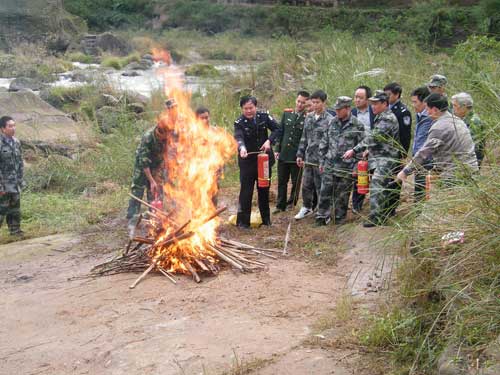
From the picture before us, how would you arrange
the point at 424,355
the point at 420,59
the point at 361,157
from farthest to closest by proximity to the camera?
the point at 420,59 → the point at 361,157 → the point at 424,355

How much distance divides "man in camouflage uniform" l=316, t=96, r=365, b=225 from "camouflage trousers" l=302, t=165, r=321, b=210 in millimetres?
370

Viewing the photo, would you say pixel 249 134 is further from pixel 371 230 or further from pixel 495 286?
pixel 495 286

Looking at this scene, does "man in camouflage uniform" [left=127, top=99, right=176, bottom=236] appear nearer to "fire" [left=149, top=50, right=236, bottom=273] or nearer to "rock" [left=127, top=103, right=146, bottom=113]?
"fire" [left=149, top=50, right=236, bottom=273]

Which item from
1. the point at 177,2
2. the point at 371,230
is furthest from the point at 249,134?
the point at 177,2

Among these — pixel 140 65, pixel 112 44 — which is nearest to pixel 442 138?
pixel 140 65

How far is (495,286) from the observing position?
4098mm

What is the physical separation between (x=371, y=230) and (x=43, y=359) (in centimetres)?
413

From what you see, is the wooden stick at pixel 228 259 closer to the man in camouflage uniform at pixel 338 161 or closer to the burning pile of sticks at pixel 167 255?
the burning pile of sticks at pixel 167 255

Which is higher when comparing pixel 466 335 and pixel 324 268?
pixel 466 335

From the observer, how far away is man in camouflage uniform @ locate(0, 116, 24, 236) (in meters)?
9.17

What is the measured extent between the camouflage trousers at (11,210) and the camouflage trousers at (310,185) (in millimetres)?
4204

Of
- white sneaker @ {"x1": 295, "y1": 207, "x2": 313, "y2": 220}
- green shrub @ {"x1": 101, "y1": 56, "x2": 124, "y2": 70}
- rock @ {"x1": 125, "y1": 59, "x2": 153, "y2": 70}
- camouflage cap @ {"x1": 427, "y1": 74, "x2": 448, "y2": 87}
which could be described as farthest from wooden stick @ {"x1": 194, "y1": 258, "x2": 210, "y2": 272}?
green shrub @ {"x1": 101, "y1": 56, "x2": 124, "y2": 70}

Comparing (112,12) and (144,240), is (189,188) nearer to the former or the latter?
(144,240)

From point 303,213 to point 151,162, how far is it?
7.59 ft
